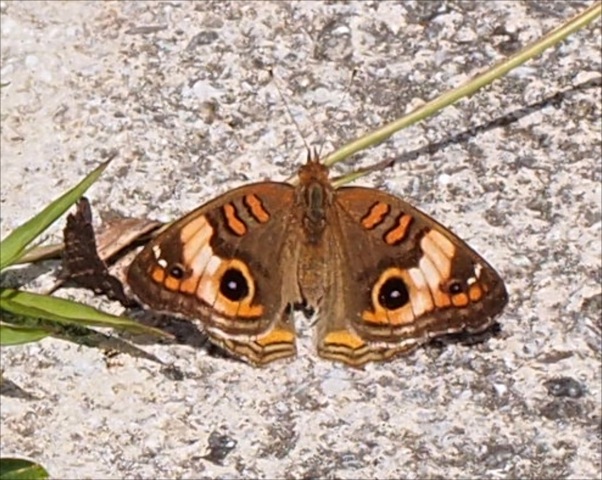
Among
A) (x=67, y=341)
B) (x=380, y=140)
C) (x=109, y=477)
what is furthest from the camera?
(x=380, y=140)

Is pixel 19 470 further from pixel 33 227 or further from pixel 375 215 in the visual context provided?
pixel 375 215

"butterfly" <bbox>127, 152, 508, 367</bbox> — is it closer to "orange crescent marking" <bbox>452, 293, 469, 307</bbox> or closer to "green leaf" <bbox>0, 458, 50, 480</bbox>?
"orange crescent marking" <bbox>452, 293, 469, 307</bbox>

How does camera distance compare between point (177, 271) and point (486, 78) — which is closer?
point (177, 271)

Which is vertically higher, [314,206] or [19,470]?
[314,206]

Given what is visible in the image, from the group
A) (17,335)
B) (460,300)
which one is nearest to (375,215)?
(460,300)

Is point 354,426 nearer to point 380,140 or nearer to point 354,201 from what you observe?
point 354,201

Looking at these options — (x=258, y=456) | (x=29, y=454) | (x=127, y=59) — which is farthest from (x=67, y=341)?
(x=127, y=59)
